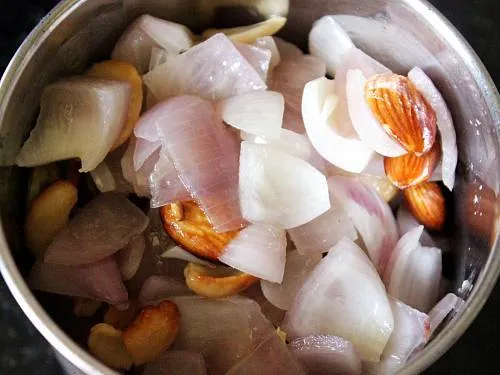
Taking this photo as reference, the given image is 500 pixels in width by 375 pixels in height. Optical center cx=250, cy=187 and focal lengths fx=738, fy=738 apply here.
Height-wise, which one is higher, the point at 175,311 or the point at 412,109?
the point at 412,109

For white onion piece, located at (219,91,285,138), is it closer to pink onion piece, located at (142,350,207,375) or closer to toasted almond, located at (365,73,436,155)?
toasted almond, located at (365,73,436,155)

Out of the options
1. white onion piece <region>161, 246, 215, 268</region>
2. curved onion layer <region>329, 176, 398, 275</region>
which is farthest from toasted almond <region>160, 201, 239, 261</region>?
curved onion layer <region>329, 176, 398, 275</region>

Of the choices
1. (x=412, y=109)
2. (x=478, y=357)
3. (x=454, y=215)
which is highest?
(x=412, y=109)

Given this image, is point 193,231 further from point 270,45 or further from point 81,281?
point 270,45

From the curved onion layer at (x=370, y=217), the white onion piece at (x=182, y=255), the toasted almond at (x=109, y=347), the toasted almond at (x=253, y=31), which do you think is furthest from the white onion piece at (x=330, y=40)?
the toasted almond at (x=109, y=347)

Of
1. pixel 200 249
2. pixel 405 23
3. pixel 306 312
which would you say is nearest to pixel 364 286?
pixel 306 312

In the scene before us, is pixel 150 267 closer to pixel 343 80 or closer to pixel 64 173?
pixel 64 173

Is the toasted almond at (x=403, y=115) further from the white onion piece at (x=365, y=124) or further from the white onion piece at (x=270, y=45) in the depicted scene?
the white onion piece at (x=270, y=45)
